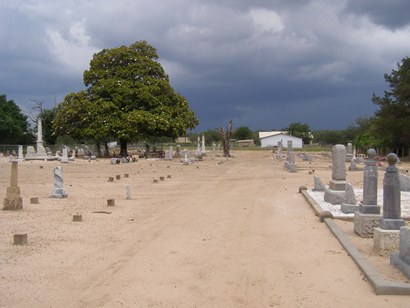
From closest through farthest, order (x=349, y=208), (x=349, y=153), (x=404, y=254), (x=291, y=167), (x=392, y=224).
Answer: (x=404, y=254)
(x=392, y=224)
(x=349, y=208)
(x=291, y=167)
(x=349, y=153)

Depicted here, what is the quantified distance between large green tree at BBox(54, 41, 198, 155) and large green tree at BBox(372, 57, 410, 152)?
18078 millimetres

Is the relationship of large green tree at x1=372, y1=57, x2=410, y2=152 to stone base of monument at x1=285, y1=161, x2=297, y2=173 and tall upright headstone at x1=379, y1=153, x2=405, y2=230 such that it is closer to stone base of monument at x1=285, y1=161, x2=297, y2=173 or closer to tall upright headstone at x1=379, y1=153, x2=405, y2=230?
stone base of monument at x1=285, y1=161, x2=297, y2=173

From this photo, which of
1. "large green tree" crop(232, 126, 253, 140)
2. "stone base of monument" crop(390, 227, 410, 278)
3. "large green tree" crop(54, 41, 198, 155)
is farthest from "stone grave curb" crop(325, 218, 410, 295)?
"large green tree" crop(232, 126, 253, 140)

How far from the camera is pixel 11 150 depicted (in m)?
59.3

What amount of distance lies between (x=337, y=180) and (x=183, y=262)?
8.48 meters

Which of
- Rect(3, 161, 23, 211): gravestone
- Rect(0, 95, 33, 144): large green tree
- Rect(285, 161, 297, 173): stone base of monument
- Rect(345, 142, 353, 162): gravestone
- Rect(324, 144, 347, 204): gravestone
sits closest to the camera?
Rect(3, 161, 23, 211): gravestone

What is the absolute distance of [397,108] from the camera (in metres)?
45.7

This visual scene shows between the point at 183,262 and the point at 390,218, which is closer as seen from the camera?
the point at 183,262

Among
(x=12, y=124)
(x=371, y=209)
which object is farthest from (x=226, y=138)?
(x=371, y=209)

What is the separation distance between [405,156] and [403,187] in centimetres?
3895

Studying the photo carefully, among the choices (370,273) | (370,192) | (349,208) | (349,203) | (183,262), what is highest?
(370,192)

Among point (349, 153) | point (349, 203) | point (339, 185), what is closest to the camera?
point (349, 203)

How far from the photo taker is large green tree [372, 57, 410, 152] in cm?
4400

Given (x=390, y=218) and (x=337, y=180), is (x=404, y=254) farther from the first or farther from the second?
(x=337, y=180)
